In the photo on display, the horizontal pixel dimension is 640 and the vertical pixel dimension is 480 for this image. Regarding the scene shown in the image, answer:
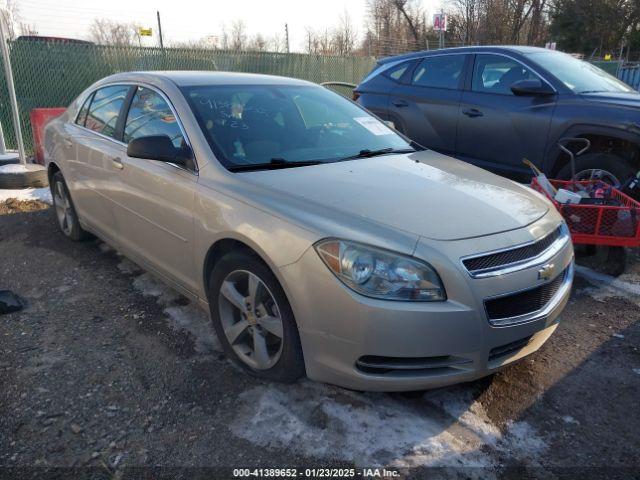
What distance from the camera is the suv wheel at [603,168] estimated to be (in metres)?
4.83

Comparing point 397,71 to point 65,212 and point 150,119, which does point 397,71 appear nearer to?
point 150,119

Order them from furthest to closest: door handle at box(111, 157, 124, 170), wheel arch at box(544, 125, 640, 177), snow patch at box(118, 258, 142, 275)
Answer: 1. wheel arch at box(544, 125, 640, 177)
2. snow patch at box(118, 258, 142, 275)
3. door handle at box(111, 157, 124, 170)

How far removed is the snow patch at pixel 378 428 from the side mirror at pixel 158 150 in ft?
4.65

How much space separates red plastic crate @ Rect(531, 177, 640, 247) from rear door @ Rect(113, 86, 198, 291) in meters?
2.95

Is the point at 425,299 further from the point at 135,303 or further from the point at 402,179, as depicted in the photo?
the point at 135,303

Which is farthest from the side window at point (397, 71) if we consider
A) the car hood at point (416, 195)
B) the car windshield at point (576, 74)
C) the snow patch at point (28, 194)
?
the snow patch at point (28, 194)

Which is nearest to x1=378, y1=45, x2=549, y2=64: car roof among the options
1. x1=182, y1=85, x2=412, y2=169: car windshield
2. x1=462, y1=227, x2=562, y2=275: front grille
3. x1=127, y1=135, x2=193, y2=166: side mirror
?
x1=182, y1=85, x2=412, y2=169: car windshield

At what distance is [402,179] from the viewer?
9.96 ft

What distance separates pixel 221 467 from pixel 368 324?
89cm

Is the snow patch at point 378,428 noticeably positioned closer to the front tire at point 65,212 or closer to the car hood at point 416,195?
the car hood at point 416,195

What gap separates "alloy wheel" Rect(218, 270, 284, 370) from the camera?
2695 mm

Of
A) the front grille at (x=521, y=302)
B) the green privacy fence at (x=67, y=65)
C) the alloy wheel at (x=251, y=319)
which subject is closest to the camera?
the front grille at (x=521, y=302)

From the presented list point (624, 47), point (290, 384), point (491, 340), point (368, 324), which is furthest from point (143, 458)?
point (624, 47)

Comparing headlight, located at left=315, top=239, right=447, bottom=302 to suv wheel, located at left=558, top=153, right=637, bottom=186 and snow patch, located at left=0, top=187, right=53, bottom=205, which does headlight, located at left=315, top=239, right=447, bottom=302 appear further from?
snow patch, located at left=0, top=187, right=53, bottom=205
